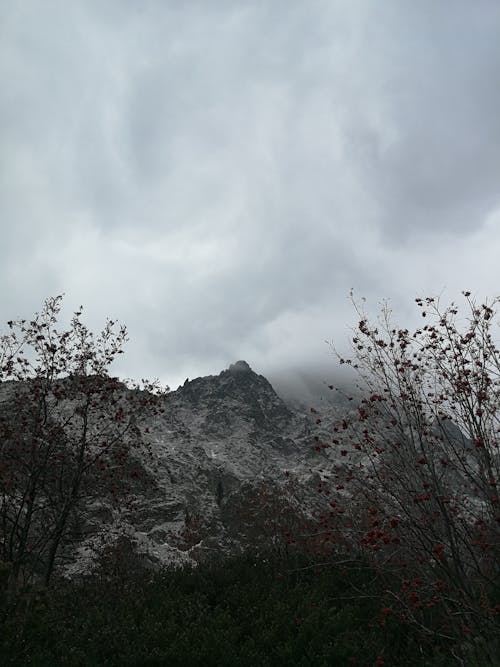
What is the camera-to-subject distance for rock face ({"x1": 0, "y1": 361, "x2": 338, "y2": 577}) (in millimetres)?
16861

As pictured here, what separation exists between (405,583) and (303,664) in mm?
3587

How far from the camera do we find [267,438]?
647ft

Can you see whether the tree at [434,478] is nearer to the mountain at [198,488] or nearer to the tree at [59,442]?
the mountain at [198,488]

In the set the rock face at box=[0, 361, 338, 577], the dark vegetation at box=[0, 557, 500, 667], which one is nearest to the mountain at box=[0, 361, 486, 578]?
the rock face at box=[0, 361, 338, 577]

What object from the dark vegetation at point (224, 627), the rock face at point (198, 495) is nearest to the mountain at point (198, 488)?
the rock face at point (198, 495)

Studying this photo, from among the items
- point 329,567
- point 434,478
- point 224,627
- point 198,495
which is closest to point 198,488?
point 198,495

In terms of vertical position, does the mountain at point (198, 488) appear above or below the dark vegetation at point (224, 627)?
above

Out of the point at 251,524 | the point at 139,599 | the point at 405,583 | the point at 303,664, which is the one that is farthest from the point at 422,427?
the point at 251,524

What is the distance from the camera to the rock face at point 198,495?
55.3 ft

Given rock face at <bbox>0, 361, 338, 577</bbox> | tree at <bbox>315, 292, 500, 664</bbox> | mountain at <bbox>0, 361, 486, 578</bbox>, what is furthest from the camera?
rock face at <bbox>0, 361, 338, 577</bbox>

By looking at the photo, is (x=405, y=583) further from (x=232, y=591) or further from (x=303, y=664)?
(x=232, y=591)

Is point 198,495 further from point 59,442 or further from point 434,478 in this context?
point 434,478

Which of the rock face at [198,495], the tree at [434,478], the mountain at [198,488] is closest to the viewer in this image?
the tree at [434,478]

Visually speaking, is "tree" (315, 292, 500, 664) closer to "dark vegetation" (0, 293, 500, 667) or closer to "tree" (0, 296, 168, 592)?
"dark vegetation" (0, 293, 500, 667)
